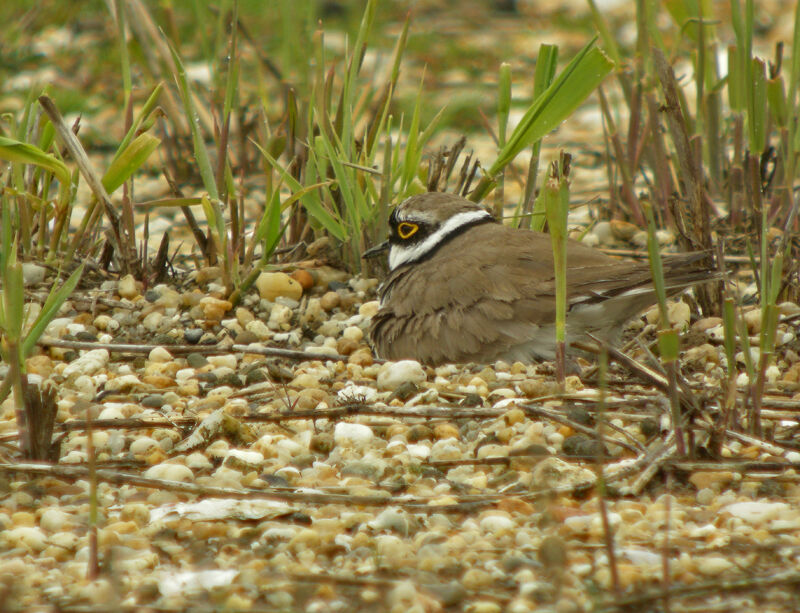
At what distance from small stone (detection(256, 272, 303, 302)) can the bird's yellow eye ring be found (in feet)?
1.58

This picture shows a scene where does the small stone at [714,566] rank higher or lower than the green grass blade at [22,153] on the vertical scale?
lower

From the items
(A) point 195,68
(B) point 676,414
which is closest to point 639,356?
(B) point 676,414

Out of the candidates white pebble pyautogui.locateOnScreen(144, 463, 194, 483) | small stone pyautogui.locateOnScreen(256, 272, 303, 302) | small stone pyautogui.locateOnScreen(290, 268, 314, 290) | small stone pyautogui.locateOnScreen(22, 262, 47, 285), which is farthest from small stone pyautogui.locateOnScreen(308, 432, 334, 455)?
small stone pyautogui.locateOnScreen(22, 262, 47, 285)

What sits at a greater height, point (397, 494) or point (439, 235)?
point (439, 235)

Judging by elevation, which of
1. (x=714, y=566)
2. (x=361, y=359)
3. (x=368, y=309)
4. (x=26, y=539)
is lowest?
(x=714, y=566)

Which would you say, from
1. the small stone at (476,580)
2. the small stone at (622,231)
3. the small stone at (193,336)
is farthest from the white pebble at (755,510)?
the small stone at (622,231)

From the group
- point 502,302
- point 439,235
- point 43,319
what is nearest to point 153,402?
point 43,319

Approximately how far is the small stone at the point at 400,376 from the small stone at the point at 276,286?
1.15m

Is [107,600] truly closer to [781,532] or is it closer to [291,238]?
[781,532]

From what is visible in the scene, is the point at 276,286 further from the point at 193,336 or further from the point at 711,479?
the point at 711,479

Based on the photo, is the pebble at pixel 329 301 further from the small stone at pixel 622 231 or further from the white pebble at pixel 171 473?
the white pebble at pixel 171 473

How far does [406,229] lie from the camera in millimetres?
4766

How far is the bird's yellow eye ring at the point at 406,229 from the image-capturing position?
187 inches

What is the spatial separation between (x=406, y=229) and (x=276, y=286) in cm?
60
